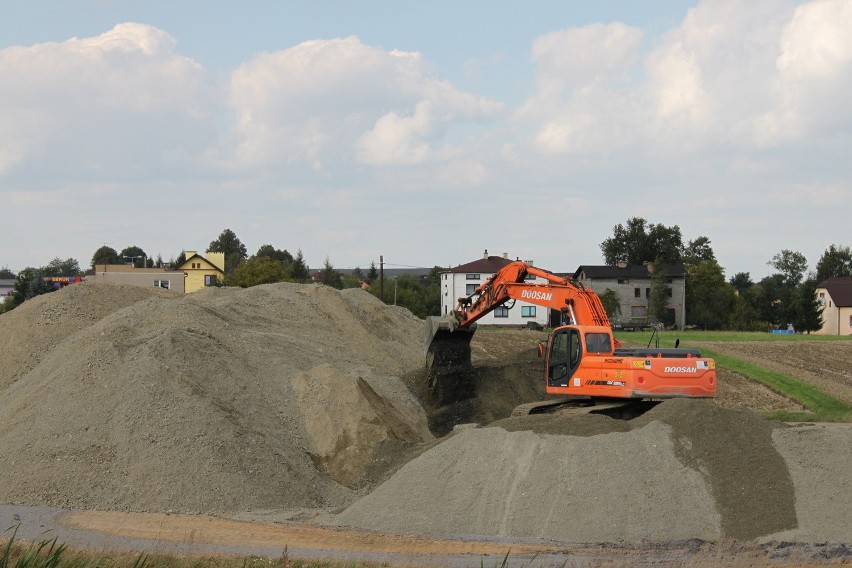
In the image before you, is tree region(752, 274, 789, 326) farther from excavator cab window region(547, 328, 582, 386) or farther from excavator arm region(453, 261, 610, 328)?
excavator cab window region(547, 328, 582, 386)

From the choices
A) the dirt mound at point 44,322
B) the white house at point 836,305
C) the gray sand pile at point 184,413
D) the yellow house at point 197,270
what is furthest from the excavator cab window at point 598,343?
the white house at point 836,305

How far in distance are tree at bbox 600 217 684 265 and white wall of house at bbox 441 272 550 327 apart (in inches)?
1213

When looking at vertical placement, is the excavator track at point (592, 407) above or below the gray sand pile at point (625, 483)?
above

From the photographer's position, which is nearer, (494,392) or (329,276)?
(494,392)

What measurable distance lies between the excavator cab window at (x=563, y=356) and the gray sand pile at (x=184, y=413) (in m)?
3.69

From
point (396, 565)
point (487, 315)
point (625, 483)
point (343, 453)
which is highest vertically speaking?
point (487, 315)

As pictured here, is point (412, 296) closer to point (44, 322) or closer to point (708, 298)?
point (708, 298)

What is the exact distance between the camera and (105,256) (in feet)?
457

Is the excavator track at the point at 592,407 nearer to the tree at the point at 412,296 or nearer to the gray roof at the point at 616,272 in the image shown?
the tree at the point at 412,296

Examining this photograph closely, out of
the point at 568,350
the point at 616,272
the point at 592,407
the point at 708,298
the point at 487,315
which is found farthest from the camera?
the point at 708,298

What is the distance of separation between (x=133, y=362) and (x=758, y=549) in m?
13.1

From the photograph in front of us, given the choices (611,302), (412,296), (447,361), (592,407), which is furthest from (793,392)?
(412,296)

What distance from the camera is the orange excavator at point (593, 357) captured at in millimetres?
20156

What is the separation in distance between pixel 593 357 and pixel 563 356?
37.4 inches
